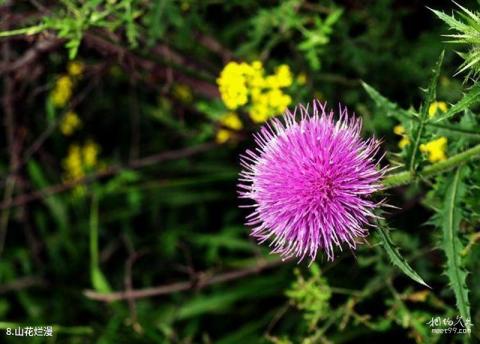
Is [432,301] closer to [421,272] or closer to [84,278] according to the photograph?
[421,272]

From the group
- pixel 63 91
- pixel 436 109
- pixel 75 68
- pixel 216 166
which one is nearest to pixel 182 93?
pixel 216 166

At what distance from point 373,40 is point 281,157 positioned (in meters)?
1.54

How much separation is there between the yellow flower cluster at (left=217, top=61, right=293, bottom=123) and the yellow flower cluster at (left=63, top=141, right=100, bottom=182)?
1.92 meters

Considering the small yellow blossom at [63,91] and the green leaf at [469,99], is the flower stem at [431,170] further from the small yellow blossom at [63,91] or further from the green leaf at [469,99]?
the small yellow blossom at [63,91]

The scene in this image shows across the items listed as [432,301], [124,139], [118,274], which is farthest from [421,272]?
[124,139]

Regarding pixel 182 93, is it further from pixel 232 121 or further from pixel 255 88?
pixel 255 88

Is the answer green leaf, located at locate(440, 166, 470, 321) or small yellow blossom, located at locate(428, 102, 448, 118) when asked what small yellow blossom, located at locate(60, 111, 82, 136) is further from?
green leaf, located at locate(440, 166, 470, 321)

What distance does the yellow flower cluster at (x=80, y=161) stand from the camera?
460 cm

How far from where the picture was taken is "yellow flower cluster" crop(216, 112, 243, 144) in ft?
11.6

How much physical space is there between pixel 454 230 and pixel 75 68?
227 cm

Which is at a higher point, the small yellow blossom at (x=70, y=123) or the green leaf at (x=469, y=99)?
the small yellow blossom at (x=70, y=123)

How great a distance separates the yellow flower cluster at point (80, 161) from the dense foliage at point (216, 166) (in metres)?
0.01

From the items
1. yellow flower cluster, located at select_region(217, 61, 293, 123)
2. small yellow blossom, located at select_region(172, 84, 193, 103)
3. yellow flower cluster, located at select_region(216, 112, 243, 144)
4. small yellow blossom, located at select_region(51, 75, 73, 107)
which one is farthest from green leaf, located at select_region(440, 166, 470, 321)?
small yellow blossom, located at select_region(51, 75, 73, 107)

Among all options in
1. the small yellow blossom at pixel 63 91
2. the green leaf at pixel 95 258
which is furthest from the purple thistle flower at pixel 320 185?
the small yellow blossom at pixel 63 91
